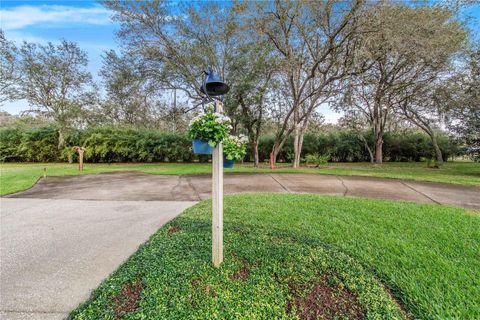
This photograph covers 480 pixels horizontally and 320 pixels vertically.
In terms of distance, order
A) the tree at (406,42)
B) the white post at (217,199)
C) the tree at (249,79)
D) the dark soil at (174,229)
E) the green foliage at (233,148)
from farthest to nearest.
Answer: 1. the tree at (249,79)
2. the tree at (406,42)
3. the dark soil at (174,229)
4. the green foliage at (233,148)
5. the white post at (217,199)

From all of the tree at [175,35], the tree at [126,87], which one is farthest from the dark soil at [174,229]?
the tree at [126,87]

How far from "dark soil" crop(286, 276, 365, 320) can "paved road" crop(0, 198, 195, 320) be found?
5.16 feet

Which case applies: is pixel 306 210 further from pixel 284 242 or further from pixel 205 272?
pixel 205 272

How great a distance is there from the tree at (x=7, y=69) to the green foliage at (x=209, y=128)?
48.7 ft

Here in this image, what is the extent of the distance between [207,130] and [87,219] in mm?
2770

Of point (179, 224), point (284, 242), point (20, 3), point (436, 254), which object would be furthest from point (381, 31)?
point (20, 3)

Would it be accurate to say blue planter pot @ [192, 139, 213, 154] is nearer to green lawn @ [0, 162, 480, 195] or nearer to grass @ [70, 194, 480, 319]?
grass @ [70, 194, 480, 319]

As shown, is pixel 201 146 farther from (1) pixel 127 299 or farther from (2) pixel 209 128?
(1) pixel 127 299

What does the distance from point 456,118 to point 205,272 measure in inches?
493

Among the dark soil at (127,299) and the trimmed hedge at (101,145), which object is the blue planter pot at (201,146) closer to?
the dark soil at (127,299)

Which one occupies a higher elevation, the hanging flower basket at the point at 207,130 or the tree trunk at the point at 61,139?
the tree trunk at the point at 61,139

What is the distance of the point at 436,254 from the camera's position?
2225 millimetres

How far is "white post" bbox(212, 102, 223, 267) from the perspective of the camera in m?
1.91

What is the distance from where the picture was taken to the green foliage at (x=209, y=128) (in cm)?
174
